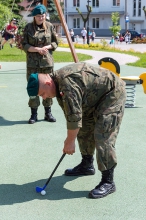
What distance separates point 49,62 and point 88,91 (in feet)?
10.1

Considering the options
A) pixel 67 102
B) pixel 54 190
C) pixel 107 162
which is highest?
pixel 67 102

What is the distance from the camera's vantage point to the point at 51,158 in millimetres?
4953

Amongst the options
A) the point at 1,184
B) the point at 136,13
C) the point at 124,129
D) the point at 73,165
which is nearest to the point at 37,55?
the point at 124,129

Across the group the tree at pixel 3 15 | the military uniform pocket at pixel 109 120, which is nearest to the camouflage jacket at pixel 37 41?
the military uniform pocket at pixel 109 120

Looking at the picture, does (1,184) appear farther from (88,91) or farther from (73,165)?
(88,91)

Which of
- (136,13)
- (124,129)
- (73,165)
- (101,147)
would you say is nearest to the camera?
(101,147)

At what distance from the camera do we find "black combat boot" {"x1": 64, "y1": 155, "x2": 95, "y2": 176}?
4.43m

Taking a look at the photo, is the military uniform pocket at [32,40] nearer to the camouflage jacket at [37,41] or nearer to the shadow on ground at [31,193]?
the camouflage jacket at [37,41]

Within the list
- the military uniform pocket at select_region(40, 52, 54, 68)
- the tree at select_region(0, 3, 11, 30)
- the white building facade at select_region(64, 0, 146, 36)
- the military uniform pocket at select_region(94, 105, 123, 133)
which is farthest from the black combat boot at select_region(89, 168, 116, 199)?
the white building facade at select_region(64, 0, 146, 36)

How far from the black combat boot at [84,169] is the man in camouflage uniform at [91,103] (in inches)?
10.8

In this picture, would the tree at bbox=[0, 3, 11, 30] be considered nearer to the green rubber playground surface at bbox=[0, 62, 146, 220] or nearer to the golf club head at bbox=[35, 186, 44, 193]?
the green rubber playground surface at bbox=[0, 62, 146, 220]

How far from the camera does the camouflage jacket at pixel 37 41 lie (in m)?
6.37

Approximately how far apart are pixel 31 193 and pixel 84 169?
719 millimetres

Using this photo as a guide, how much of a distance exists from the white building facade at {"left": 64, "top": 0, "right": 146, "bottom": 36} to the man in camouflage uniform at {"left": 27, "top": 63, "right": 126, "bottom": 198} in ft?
199
